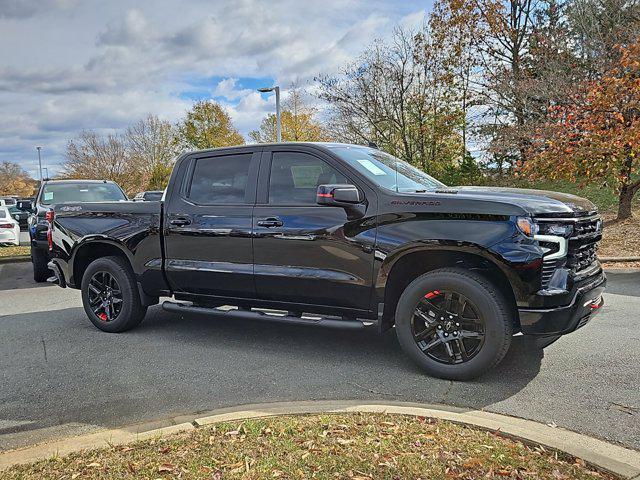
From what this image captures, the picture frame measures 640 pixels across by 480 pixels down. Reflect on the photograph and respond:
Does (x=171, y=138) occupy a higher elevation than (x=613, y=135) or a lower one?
higher

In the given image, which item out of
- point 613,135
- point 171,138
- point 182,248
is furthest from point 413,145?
point 171,138

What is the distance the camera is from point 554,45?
63.8 feet

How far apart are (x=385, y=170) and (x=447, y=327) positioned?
61.8 inches

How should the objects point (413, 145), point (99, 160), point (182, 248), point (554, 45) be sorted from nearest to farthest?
1. point (182, 248)
2. point (554, 45)
3. point (413, 145)
4. point (99, 160)

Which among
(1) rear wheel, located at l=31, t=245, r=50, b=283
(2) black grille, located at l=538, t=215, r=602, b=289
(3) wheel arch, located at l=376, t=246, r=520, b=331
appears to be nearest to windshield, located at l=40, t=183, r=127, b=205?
(1) rear wheel, located at l=31, t=245, r=50, b=283

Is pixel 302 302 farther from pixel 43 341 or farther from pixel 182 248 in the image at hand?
pixel 43 341

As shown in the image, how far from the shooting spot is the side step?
459 cm

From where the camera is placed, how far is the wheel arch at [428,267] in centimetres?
409

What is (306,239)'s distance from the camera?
4719mm

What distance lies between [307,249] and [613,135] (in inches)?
348

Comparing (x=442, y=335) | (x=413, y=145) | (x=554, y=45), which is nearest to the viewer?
(x=442, y=335)

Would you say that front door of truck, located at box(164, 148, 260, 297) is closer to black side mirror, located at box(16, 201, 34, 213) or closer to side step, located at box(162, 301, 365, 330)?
side step, located at box(162, 301, 365, 330)

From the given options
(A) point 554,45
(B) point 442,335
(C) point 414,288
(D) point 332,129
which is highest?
(A) point 554,45

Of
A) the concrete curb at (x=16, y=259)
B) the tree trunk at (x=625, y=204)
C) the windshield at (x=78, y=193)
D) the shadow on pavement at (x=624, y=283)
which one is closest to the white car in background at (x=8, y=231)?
the concrete curb at (x=16, y=259)
